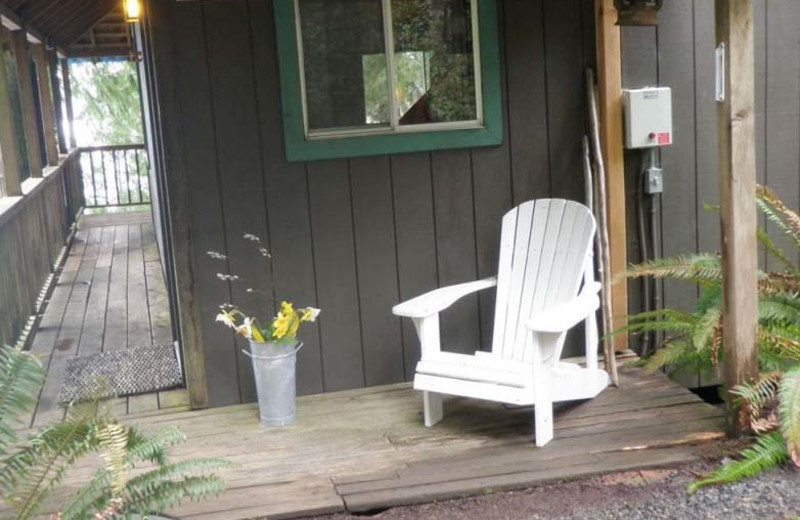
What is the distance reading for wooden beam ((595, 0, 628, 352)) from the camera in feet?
14.0

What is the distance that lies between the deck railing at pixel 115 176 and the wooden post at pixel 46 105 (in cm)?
185

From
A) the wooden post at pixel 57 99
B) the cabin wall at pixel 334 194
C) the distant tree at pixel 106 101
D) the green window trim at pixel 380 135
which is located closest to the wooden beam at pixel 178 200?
the cabin wall at pixel 334 194

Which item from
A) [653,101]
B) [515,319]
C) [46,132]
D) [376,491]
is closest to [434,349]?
[515,319]

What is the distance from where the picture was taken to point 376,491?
3.25 meters

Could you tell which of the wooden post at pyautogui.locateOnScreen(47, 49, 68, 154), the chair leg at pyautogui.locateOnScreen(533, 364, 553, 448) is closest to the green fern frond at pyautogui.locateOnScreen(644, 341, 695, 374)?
the chair leg at pyautogui.locateOnScreen(533, 364, 553, 448)

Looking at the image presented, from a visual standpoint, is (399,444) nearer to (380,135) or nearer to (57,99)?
(380,135)

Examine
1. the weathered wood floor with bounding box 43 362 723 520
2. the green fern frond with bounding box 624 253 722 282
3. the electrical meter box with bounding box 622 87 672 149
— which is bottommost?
the weathered wood floor with bounding box 43 362 723 520

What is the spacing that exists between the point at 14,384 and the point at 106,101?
45.7 feet

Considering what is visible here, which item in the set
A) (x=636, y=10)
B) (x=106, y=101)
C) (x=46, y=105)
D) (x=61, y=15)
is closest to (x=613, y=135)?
(x=636, y=10)

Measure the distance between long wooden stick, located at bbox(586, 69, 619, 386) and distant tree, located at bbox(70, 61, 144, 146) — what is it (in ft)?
41.1

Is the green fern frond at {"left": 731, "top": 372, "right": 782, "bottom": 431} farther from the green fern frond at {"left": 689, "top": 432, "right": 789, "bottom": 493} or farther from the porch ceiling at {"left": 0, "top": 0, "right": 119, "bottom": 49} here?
the porch ceiling at {"left": 0, "top": 0, "right": 119, "bottom": 49}

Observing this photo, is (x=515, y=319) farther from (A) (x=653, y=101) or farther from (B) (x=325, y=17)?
(B) (x=325, y=17)

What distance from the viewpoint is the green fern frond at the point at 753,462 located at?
3.19 meters

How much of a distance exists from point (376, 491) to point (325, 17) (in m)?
2.02
